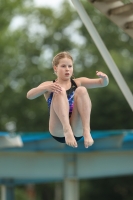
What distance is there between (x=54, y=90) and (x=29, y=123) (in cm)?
2579

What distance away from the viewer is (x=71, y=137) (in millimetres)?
9289

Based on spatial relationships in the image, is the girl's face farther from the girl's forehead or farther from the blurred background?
the blurred background

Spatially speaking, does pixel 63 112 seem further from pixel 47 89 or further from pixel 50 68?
pixel 50 68

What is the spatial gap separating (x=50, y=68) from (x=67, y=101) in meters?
26.0

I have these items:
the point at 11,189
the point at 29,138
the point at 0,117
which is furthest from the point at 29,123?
the point at 29,138

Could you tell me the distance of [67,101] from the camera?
934 centimetres

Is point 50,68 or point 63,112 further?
point 50,68

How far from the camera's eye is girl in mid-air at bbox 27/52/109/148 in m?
9.29

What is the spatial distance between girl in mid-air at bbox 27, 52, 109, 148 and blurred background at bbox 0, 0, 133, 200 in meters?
21.9

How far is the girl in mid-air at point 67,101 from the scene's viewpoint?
929 centimetres

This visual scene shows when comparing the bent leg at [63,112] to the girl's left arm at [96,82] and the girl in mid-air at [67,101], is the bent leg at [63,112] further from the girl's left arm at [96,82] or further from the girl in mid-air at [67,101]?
the girl's left arm at [96,82]

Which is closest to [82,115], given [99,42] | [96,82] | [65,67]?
[96,82]

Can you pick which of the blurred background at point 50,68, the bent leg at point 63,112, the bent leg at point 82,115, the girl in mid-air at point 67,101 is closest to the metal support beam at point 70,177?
the girl in mid-air at point 67,101

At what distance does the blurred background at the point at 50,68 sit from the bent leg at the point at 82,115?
863 inches
